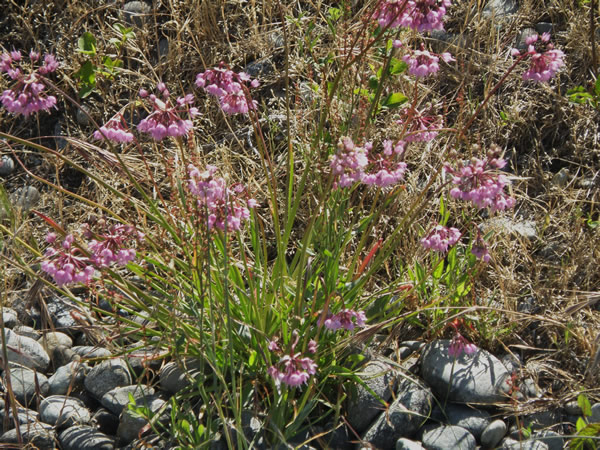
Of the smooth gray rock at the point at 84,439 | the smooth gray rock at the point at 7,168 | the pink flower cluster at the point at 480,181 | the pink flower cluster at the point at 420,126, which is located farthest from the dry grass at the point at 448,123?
the smooth gray rock at the point at 84,439

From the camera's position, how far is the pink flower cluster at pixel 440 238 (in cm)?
254

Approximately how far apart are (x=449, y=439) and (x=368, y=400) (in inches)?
13.8

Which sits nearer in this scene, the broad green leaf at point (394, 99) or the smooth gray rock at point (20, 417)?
the smooth gray rock at point (20, 417)

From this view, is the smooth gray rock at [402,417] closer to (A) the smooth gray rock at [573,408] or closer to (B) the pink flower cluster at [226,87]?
(A) the smooth gray rock at [573,408]

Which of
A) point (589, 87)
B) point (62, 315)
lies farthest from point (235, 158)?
point (589, 87)

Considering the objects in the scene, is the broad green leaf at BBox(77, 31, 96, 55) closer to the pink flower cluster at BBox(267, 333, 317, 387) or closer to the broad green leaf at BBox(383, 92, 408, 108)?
the broad green leaf at BBox(383, 92, 408, 108)

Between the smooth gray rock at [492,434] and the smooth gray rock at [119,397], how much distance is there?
1397 millimetres

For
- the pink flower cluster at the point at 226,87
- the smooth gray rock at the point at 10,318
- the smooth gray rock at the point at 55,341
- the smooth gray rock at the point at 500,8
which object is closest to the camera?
the pink flower cluster at the point at 226,87

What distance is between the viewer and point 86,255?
97.7 inches

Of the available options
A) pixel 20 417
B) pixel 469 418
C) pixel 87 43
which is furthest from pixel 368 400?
pixel 87 43

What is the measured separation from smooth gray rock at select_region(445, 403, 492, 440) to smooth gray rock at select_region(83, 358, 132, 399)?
1.40 metres

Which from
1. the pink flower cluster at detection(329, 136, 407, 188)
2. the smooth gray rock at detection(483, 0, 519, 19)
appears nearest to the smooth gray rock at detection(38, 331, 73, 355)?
the pink flower cluster at detection(329, 136, 407, 188)

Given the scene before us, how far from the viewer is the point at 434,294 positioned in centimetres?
305

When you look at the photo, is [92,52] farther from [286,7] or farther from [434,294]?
[434,294]
